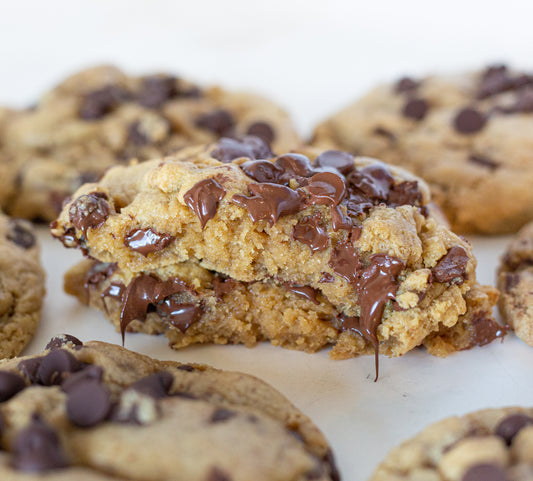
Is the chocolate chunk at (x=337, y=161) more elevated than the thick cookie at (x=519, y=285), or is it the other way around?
the chocolate chunk at (x=337, y=161)

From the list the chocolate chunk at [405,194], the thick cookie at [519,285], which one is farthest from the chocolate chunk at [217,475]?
the thick cookie at [519,285]

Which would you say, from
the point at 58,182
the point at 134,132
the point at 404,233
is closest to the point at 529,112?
the point at 404,233

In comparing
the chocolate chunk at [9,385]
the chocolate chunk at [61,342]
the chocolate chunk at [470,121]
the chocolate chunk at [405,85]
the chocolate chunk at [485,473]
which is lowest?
the chocolate chunk at [61,342]

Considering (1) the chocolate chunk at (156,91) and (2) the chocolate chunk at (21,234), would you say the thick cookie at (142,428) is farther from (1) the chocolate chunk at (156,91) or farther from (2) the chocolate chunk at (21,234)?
(1) the chocolate chunk at (156,91)

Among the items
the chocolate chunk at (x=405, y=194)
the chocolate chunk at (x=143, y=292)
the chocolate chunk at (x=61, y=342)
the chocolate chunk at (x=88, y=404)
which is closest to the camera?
the chocolate chunk at (x=88, y=404)

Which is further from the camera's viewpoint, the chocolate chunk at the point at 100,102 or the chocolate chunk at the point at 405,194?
the chocolate chunk at the point at 100,102

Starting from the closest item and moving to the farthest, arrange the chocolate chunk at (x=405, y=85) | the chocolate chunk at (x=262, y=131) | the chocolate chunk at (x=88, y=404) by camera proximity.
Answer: the chocolate chunk at (x=88, y=404), the chocolate chunk at (x=262, y=131), the chocolate chunk at (x=405, y=85)

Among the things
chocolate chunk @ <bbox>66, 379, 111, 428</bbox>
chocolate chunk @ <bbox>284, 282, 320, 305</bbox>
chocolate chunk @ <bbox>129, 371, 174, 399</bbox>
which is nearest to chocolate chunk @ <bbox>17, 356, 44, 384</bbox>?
chocolate chunk @ <bbox>66, 379, 111, 428</bbox>
